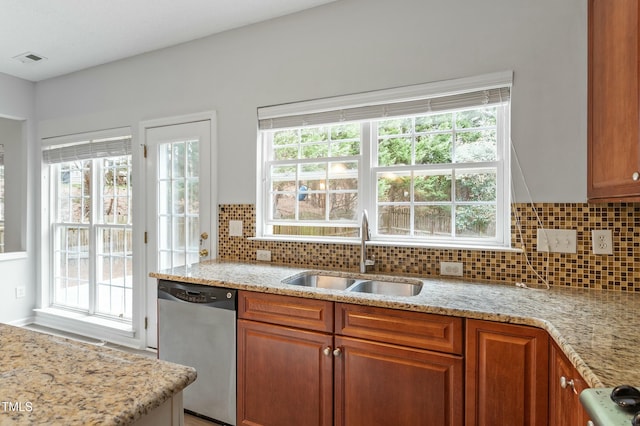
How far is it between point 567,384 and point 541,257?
3.19ft

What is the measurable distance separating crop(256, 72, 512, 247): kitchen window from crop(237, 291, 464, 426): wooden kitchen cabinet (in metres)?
0.81

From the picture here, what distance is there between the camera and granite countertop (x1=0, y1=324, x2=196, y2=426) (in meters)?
0.63

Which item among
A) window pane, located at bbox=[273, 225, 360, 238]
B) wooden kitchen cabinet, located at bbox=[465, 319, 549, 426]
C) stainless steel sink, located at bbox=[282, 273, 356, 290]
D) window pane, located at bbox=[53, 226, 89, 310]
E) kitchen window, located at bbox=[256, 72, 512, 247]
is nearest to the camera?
wooden kitchen cabinet, located at bbox=[465, 319, 549, 426]

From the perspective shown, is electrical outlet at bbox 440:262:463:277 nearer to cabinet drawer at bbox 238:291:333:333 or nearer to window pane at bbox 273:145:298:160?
cabinet drawer at bbox 238:291:333:333

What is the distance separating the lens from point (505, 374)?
1.36 m

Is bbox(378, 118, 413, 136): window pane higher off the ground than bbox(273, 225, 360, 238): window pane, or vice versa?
bbox(378, 118, 413, 136): window pane

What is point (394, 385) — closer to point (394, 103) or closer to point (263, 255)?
point (263, 255)

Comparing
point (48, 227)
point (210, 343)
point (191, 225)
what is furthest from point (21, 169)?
point (210, 343)

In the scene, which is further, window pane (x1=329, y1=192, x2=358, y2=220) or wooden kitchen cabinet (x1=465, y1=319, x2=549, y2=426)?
window pane (x1=329, y1=192, x2=358, y2=220)

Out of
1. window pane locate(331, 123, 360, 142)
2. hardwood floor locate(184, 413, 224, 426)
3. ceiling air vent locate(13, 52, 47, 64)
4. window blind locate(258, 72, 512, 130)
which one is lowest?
hardwood floor locate(184, 413, 224, 426)

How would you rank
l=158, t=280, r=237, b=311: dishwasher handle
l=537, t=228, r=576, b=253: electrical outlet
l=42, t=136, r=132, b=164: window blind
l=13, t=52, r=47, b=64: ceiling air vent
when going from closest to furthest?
l=537, t=228, r=576, b=253: electrical outlet < l=158, t=280, r=237, b=311: dishwasher handle < l=13, t=52, r=47, b=64: ceiling air vent < l=42, t=136, r=132, b=164: window blind

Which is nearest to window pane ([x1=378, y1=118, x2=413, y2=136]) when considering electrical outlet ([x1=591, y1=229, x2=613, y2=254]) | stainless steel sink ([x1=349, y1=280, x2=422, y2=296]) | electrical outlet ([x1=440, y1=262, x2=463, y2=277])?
electrical outlet ([x1=440, y1=262, x2=463, y2=277])

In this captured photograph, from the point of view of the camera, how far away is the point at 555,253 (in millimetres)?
1874

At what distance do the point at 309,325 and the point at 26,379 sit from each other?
118cm
